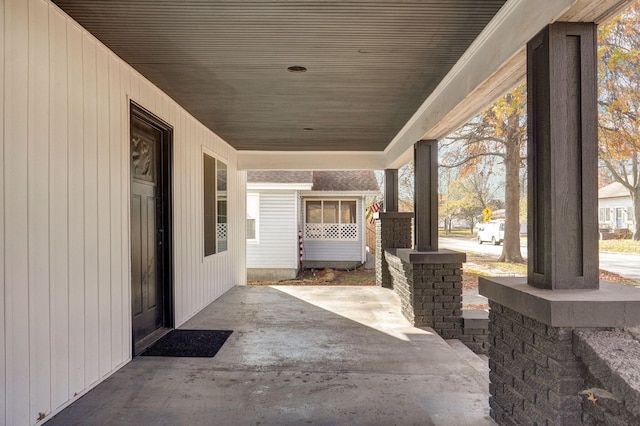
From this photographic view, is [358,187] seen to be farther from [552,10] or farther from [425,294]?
[552,10]

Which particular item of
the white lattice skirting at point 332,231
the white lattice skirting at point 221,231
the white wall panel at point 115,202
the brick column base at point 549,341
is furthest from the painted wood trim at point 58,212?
the white lattice skirting at point 332,231

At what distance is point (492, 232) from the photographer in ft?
81.0

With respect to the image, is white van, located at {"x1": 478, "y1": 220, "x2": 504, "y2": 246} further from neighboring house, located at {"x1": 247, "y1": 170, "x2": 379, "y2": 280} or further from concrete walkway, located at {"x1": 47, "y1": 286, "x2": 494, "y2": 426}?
concrete walkway, located at {"x1": 47, "y1": 286, "x2": 494, "y2": 426}

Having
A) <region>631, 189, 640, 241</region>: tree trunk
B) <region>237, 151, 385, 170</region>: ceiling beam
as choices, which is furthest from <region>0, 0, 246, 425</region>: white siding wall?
<region>631, 189, 640, 241</region>: tree trunk

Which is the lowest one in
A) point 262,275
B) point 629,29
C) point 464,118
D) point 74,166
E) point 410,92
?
point 262,275

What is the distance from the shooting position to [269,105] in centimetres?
486

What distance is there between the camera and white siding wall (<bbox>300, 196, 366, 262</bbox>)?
13188mm

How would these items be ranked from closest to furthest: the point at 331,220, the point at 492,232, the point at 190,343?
1. the point at 190,343
2. the point at 331,220
3. the point at 492,232

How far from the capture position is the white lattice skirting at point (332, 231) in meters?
13.3

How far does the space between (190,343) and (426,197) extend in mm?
3249

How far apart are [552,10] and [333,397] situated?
2.73 meters

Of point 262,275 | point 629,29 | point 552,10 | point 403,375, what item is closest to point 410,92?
point 552,10

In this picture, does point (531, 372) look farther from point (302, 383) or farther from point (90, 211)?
point (90, 211)

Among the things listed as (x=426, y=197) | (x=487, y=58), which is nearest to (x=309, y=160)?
(x=426, y=197)
